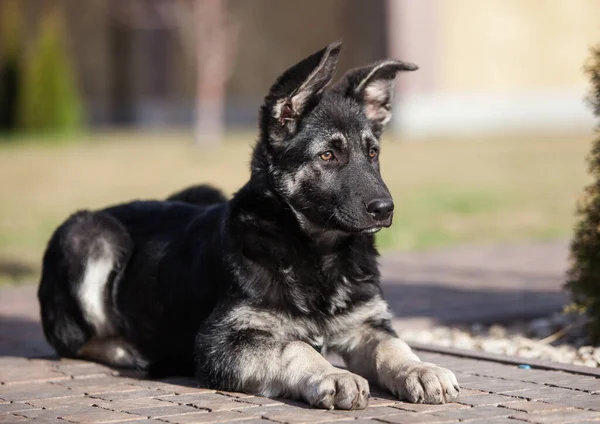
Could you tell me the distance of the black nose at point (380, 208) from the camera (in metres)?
5.52

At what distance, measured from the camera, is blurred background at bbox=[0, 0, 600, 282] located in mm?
16859

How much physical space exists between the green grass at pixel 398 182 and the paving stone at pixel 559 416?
7292 millimetres

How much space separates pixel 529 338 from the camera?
7508 millimetres

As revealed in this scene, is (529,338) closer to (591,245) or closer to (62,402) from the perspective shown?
(591,245)

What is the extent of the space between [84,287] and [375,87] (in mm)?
2348

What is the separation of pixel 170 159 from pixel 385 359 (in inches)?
730

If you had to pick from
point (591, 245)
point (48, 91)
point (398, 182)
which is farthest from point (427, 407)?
point (48, 91)

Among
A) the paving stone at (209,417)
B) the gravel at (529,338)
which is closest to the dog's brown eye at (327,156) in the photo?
the paving stone at (209,417)

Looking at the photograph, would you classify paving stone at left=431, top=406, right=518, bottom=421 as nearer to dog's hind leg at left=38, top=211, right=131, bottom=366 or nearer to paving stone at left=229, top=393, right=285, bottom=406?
paving stone at left=229, top=393, right=285, bottom=406

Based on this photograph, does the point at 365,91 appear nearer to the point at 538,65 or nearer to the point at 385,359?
the point at 385,359

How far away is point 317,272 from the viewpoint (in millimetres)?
5887

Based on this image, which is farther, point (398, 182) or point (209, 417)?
point (398, 182)

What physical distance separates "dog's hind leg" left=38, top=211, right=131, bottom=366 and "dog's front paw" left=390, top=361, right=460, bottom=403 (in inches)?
86.0

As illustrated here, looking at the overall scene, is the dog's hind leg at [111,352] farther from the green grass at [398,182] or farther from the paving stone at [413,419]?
the green grass at [398,182]
